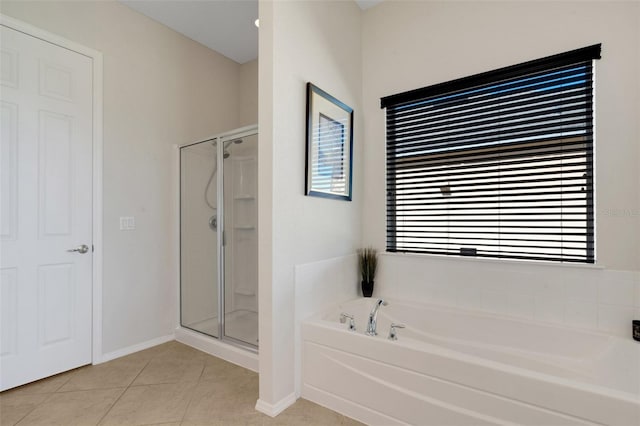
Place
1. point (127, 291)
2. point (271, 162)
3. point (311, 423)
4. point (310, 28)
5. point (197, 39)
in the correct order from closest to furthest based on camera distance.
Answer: point (311, 423)
point (271, 162)
point (310, 28)
point (127, 291)
point (197, 39)

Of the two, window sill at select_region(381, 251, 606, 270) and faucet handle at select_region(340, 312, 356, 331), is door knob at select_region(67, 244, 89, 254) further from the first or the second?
window sill at select_region(381, 251, 606, 270)

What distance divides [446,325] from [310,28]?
2268 mm

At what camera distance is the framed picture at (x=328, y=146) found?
2.16m

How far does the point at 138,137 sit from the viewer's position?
2803 mm

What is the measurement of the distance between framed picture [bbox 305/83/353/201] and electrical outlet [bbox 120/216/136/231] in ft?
5.42

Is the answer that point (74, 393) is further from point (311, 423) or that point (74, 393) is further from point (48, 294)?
point (311, 423)

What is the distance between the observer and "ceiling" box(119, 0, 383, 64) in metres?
2.70

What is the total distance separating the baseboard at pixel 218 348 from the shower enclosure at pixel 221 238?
56 millimetres

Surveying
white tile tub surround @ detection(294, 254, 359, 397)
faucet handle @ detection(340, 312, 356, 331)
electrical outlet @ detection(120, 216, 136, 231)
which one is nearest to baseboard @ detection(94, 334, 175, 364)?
electrical outlet @ detection(120, 216, 136, 231)

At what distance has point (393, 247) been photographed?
2656 mm

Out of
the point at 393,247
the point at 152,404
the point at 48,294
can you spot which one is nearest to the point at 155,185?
the point at 48,294

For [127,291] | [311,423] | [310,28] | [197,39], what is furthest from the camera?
[197,39]

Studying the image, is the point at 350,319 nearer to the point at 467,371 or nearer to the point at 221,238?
the point at 467,371

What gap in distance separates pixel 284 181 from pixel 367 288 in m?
1.22
